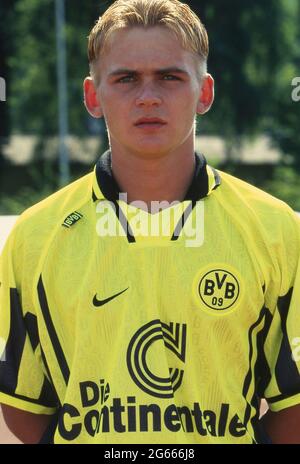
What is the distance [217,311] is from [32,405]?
0.49 m

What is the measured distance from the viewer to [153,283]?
2027 mm

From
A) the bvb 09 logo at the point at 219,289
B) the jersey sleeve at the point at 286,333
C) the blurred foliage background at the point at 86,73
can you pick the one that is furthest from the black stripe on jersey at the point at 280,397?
the blurred foliage background at the point at 86,73

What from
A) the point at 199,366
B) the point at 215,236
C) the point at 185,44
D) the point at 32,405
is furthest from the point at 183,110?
the point at 32,405

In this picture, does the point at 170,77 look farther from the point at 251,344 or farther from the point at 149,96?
the point at 251,344

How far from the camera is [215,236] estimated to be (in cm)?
207

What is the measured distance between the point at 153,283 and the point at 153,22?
56 cm

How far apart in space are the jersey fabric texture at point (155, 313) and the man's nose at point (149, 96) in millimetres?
226

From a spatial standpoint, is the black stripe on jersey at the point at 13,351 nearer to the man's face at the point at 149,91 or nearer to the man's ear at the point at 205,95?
the man's face at the point at 149,91

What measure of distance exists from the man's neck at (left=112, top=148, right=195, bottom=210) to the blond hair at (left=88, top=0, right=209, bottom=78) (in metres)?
0.21

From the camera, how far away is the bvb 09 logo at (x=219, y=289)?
2.04 meters

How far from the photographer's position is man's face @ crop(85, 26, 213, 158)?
1.99 m

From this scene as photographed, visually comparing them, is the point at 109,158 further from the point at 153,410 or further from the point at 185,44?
the point at 153,410

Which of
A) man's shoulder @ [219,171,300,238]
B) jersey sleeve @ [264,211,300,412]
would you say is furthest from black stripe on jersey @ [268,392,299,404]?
man's shoulder @ [219,171,300,238]

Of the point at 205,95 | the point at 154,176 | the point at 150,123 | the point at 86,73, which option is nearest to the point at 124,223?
the point at 154,176
